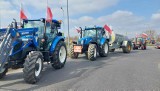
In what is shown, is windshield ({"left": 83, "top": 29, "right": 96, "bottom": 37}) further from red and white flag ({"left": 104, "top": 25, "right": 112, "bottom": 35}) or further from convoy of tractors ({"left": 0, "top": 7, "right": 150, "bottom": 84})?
red and white flag ({"left": 104, "top": 25, "right": 112, "bottom": 35})

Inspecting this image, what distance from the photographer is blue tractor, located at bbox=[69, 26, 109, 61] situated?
1611cm

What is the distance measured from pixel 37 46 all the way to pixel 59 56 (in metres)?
2.10

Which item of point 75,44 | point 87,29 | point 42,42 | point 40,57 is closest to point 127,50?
point 87,29

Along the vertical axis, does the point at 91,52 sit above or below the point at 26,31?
below

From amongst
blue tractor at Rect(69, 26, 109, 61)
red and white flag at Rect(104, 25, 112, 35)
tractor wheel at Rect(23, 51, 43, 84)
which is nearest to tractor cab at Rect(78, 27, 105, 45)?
blue tractor at Rect(69, 26, 109, 61)

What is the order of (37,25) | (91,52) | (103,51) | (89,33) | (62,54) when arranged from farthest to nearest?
(89,33), (103,51), (91,52), (62,54), (37,25)

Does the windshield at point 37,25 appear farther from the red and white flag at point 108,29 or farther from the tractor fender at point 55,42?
the red and white flag at point 108,29

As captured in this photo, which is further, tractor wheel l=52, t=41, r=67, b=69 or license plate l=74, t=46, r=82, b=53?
license plate l=74, t=46, r=82, b=53

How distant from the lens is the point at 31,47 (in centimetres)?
980

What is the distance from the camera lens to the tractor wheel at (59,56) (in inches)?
445

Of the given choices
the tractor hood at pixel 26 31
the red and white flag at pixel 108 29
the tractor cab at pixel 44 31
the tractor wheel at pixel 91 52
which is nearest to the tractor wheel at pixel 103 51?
the tractor wheel at pixel 91 52

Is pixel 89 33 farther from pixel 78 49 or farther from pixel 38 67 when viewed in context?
pixel 38 67

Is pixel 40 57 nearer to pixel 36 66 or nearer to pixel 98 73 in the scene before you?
pixel 36 66

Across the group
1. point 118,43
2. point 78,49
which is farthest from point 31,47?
point 118,43
